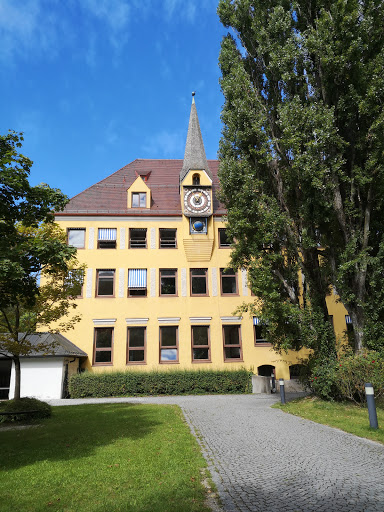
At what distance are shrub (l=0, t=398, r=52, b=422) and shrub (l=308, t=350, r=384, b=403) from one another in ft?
30.8

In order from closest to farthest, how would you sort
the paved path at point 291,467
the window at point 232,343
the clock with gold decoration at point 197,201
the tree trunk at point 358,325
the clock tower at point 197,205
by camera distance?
1. the paved path at point 291,467
2. the tree trunk at point 358,325
3. the window at point 232,343
4. the clock tower at point 197,205
5. the clock with gold decoration at point 197,201

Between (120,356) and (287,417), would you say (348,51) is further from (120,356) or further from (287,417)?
(120,356)

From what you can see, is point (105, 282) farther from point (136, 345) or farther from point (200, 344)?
point (200, 344)

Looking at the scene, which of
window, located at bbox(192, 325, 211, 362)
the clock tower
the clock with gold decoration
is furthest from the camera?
the clock with gold decoration

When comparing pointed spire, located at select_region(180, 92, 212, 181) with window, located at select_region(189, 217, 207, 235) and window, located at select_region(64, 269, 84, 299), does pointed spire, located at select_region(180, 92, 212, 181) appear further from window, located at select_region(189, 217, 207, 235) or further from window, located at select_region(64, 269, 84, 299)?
window, located at select_region(64, 269, 84, 299)

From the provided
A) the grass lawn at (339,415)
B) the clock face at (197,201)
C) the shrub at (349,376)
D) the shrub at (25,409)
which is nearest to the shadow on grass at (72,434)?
the shrub at (25,409)

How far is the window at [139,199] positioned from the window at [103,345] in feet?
29.0

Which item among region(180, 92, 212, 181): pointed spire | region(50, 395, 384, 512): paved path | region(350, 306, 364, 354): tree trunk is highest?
region(180, 92, 212, 181): pointed spire

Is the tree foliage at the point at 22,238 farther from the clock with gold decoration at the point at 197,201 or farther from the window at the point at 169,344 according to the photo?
the clock with gold decoration at the point at 197,201

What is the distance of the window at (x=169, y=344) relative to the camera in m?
24.5

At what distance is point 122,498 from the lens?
4770 millimetres

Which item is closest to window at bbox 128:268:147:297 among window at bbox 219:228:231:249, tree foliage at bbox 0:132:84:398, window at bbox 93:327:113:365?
→ window at bbox 93:327:113:365

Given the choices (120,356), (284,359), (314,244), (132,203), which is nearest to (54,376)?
(120,356)

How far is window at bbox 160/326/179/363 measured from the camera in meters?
24.5
